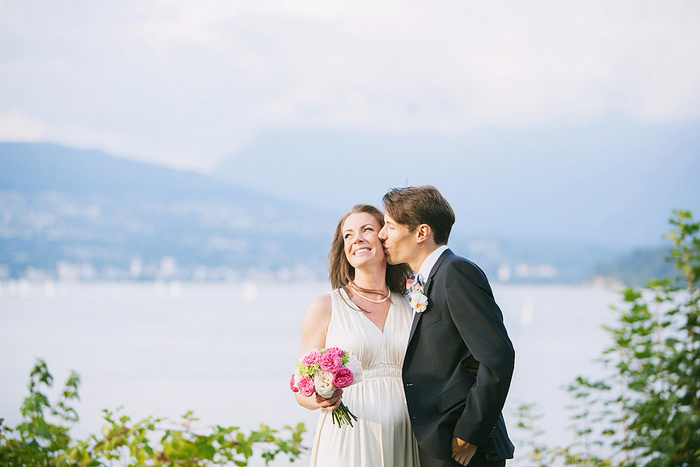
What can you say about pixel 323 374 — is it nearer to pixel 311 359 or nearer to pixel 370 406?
pixel 311 359

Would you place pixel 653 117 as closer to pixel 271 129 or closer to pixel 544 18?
pixel 544 18

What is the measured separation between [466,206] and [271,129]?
84.2 feet

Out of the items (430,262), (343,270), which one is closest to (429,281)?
(430,262)

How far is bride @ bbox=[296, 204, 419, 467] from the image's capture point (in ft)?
10.3

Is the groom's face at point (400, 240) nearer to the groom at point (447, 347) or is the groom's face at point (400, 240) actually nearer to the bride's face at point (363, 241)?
the groom at point (447, 347)

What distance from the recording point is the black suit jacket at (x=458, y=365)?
2.66 m

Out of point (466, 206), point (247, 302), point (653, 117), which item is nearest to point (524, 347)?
point (247, 302)

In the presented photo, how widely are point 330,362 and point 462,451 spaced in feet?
1.82

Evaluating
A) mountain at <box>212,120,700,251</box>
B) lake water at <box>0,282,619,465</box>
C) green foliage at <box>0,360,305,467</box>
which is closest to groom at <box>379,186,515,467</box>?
green foliage at <box>0,360,305,467</box>

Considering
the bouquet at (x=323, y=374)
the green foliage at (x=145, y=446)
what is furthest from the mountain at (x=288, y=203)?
→ the bouquet at (x=323, y=374)

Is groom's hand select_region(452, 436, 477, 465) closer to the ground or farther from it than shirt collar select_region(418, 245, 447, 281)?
closer to the ground

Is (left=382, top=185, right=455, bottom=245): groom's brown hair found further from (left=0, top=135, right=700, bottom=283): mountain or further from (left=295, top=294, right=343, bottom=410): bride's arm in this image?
(left=0, top=135, right=700, bottom=283): mountain

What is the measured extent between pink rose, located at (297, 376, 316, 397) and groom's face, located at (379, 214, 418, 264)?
61 centimetres

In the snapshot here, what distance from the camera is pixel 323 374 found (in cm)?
278
